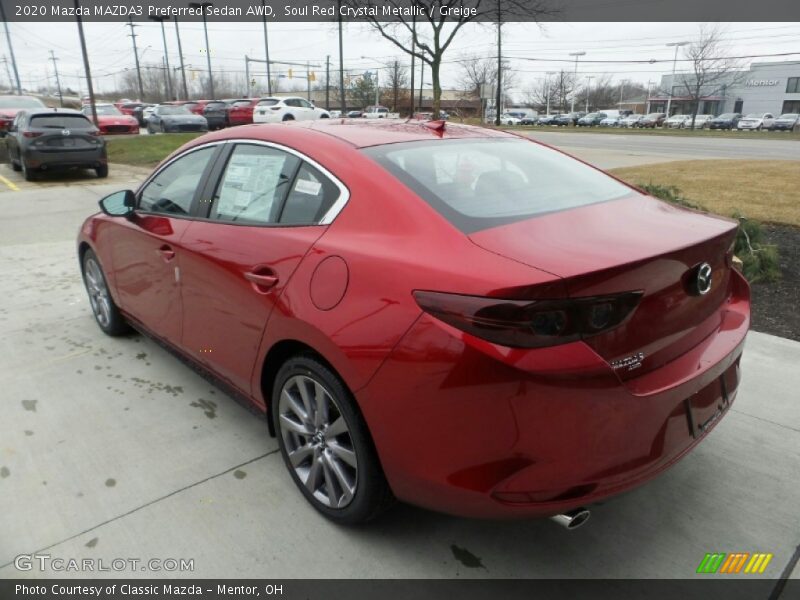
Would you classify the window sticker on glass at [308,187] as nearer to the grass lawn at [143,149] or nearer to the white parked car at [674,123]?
the grass lawn at [143,149]

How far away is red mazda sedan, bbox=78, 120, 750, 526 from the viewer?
1772 mm

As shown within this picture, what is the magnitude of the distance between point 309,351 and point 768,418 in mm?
2538

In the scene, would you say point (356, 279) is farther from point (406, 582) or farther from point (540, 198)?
point (406, 582)

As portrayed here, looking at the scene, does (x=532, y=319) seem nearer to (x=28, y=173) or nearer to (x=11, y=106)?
(x=28, y=173)

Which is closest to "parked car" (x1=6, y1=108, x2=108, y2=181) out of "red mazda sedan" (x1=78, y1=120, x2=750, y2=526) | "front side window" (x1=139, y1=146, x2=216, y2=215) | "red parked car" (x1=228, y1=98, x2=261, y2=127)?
"front side window" (x1=139, y1=146, x2=216, y2=215)

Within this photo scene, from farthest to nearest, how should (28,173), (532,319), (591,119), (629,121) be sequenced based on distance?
1. (591,119)
2. (629,121)
3. (28,173)
4. (532,319)

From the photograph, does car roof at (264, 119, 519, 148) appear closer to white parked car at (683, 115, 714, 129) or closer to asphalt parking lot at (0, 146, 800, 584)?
asphalt parking lot at (0, 146, 800, 584)

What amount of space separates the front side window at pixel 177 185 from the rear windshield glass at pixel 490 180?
1236 millimetres

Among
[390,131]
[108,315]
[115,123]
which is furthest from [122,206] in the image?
[115,123]

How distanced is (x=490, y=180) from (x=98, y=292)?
3256 millimetres

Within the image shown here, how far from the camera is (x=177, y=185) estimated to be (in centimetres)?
346

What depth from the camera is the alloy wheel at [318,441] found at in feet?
7.57

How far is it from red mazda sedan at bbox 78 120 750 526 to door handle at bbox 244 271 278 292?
0.04 feet

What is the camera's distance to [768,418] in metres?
3.24
